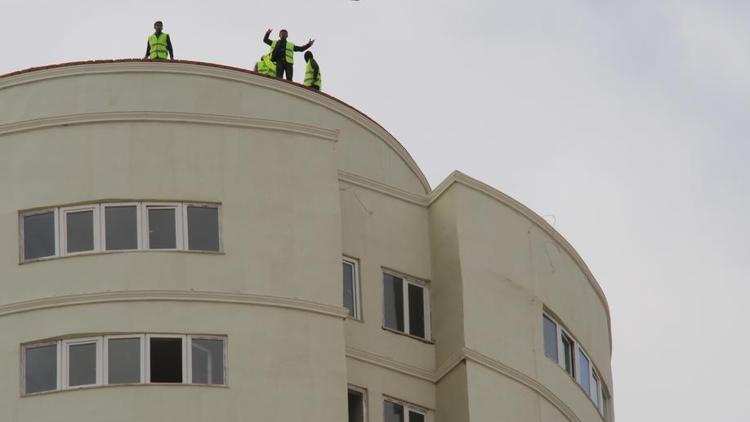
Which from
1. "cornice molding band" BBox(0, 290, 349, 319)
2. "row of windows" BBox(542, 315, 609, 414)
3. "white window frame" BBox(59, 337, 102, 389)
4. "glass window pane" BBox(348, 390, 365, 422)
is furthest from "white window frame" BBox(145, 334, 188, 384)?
"row of windows" BBox(542, 315, 609, 414)

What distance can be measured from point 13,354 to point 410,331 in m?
9.43

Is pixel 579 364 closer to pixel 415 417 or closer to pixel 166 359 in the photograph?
pixel 415 417

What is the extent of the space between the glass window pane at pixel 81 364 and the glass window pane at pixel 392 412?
692 centimetres

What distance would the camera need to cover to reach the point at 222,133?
175 feet

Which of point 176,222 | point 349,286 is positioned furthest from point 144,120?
Result: point 349,286

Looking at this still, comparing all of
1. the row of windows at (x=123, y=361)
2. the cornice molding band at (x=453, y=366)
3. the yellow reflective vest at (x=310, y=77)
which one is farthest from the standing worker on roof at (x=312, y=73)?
the row of windows at (x=123, y=361)

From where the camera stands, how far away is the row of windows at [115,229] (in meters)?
52.2

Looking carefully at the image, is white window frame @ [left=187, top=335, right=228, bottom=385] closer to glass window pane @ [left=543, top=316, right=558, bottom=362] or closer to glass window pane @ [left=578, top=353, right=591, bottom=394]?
glass window pane @ [left=543, top=316, right=558, bottom=362]

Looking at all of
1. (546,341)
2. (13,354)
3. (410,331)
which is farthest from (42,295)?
(546,341)

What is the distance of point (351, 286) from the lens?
54.7 m

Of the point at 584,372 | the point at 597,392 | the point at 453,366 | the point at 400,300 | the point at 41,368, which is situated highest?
the point at 400,300

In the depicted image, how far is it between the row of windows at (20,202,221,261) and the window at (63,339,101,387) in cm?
216

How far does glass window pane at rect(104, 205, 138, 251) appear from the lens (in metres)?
52.1

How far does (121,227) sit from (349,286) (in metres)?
5.49
